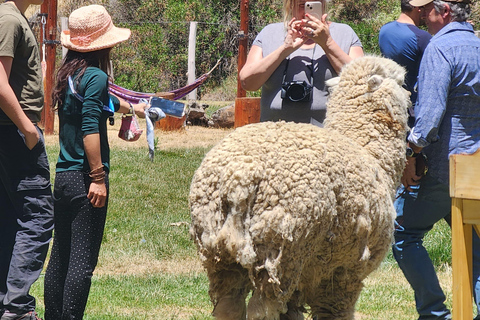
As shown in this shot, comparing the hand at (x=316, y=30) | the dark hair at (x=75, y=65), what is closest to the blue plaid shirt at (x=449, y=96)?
the hand at (x=316, y=30)

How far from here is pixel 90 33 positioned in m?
3.54

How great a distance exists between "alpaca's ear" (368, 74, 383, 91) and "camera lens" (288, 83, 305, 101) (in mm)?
408

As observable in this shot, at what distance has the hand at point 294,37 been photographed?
11.6 ft

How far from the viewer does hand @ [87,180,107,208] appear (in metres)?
3.40

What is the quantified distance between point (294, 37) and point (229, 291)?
152 centimetres

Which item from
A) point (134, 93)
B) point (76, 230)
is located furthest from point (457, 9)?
point (134, 93)

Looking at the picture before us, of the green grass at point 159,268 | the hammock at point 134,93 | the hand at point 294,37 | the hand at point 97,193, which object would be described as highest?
the hand at point 294,37

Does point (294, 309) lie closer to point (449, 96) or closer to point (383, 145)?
point (383, 145)

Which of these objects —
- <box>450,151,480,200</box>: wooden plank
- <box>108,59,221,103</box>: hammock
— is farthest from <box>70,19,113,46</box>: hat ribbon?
<box>108,59,221,103</box>: hammock

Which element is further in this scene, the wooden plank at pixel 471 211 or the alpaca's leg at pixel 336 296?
the alpaca's leg at pixel 336 296

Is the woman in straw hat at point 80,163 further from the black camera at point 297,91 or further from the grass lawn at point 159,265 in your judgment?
the black camera at point 297,91

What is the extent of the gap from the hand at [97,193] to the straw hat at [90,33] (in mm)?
771

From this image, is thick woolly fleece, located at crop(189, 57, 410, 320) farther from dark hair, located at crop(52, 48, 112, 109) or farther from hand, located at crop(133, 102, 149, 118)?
hand, located at crop(133, 102, 149, 118)

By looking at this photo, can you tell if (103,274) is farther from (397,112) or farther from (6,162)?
(397,112)
